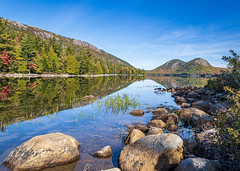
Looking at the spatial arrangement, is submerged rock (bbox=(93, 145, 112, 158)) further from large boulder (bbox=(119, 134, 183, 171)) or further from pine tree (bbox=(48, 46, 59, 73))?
pine tree (bbox=(48, 46, 59, 73))

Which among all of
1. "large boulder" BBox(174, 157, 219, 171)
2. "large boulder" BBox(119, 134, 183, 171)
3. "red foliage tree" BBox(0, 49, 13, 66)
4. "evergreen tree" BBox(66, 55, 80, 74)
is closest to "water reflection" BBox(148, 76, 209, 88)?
"large boulder" BBox(119, 134, 183, 171)

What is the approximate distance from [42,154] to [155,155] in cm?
403

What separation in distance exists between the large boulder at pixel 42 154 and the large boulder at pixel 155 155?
2.15 m

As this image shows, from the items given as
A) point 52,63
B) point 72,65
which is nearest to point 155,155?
point 52,63

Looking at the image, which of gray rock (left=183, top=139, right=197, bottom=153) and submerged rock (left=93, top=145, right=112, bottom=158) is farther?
submerged rock (left=93, top=145, right=112, bottom=158)

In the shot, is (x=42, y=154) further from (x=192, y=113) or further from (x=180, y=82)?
(x=180, y=82)

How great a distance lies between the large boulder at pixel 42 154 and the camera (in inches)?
195

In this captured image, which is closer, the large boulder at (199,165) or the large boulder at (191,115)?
the large boulder at (199,165)

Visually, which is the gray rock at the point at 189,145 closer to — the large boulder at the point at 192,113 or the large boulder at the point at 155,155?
the large boulder at the point at 155,155

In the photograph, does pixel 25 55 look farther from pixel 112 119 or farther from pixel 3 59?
pixel 112 119

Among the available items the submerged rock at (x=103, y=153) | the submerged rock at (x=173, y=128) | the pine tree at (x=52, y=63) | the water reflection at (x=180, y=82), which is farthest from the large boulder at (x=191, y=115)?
the pine tree at (x=52, y=63)

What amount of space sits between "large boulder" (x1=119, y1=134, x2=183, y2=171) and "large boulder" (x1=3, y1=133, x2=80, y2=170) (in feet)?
7.06

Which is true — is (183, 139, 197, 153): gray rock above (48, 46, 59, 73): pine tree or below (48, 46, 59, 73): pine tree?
below

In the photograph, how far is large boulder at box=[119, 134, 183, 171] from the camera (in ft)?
15.4
